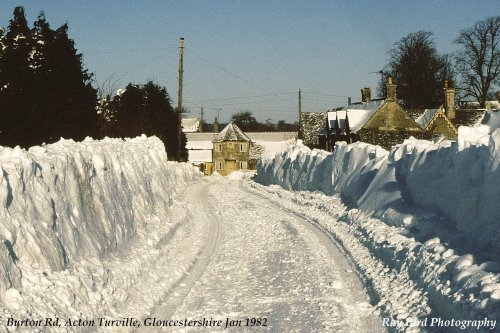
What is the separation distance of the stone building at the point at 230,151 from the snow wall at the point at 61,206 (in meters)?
64.6

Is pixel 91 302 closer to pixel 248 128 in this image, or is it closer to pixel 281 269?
pixel 281 269

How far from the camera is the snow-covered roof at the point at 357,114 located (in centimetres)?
5187

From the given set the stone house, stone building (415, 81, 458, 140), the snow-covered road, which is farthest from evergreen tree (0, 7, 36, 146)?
Answer: stone building (415, 81, 458, 140)

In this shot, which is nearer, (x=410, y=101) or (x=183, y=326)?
(x=183, y=326)

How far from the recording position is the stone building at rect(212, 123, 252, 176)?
79.1 meters

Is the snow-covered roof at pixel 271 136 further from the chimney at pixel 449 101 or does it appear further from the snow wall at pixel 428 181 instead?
the snow wall at pixel 428 181

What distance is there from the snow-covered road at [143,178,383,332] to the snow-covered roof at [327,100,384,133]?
3774cm

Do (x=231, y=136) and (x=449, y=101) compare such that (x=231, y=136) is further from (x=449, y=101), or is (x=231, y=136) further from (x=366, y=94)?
(x=449, y=101)

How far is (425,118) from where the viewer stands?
55.6m

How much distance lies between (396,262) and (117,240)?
502 centimetres

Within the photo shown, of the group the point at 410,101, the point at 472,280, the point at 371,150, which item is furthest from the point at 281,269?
the point at 410,101

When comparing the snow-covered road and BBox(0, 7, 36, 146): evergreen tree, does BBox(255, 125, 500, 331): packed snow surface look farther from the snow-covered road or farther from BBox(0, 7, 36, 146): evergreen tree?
BBox(0, 7, 36, 146): evergreen tree

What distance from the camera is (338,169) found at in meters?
23.3

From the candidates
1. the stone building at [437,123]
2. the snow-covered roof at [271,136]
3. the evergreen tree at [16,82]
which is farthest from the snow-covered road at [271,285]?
the snow-covered roof at [271,136]
